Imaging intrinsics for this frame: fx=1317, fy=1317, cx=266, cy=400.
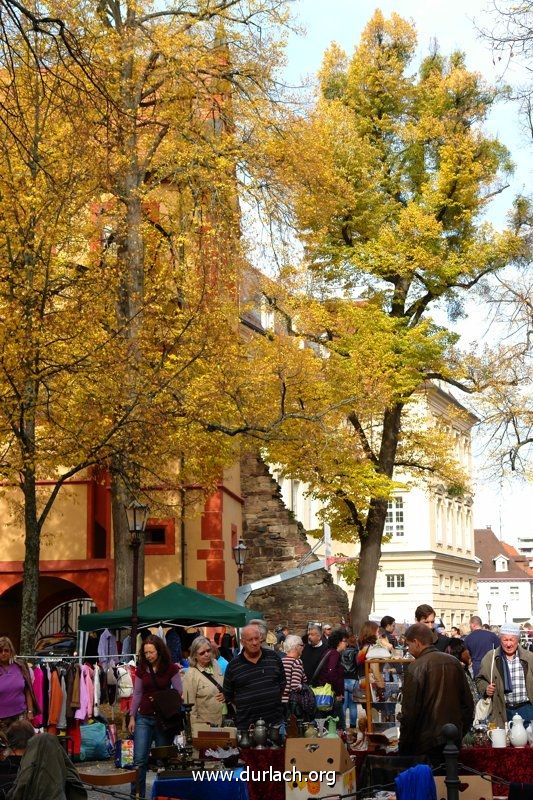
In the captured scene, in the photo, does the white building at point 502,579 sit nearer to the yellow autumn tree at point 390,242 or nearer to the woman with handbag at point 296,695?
the yellow autumn tree at point 390,242

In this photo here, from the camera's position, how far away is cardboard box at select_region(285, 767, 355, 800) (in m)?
8.96

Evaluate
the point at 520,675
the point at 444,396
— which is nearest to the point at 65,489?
the point at 520,675

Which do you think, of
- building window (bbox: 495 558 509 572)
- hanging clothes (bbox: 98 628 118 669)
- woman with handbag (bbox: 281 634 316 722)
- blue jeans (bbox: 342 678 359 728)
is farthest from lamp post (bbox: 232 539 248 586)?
building window (bbox: 495 558 509 572)

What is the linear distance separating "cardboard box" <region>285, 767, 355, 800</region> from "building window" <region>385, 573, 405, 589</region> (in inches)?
2776

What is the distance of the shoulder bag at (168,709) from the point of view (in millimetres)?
13023

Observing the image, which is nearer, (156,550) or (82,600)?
(156,550)

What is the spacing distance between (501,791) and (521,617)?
116 m

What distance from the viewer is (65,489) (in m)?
34.9

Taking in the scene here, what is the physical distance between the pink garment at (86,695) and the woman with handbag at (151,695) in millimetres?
5234

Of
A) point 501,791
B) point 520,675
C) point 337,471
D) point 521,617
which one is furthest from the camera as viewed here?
point 521,617

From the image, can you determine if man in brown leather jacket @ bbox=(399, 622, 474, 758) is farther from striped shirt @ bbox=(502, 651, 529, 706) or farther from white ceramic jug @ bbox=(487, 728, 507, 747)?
striped shirt @ bbox=(502, 651, 529, 706)

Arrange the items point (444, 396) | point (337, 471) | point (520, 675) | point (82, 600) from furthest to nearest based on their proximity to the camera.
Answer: point (444, 396), point (82, 600), point (337, 471), point (520, 675)

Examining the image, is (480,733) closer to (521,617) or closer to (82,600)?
(82,600)

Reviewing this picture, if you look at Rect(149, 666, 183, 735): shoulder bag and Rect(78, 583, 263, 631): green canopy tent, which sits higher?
Rect(78, 583, 263, 631): green canopy tent
